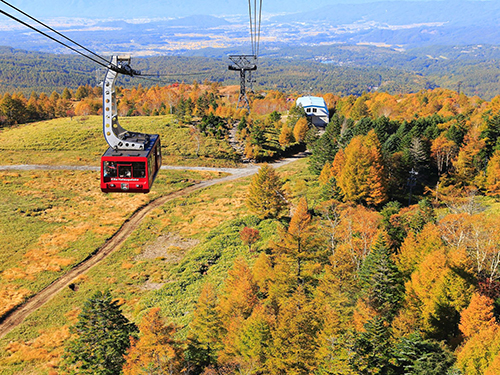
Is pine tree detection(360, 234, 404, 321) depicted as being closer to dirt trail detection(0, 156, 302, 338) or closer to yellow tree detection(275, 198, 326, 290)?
yellow tree detection(275, 198, 326, 290)

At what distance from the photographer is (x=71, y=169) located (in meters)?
98.7

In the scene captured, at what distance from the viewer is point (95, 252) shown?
66.9m

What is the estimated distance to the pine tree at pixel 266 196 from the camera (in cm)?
6569

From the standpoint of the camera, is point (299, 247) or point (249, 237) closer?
point (299, 247)

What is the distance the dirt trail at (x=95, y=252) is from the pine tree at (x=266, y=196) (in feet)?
86.5

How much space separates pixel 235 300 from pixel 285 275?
6.27 metres

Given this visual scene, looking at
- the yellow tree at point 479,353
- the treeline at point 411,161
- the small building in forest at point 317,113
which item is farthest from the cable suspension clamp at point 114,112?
the small building in forest at point 317,113

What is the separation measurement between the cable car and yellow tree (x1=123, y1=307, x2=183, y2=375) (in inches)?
454

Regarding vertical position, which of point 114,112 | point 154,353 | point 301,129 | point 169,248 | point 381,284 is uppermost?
point 114,112

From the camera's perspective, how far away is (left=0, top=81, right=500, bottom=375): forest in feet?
98.4

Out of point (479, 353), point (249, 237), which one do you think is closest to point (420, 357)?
point (479, 353)

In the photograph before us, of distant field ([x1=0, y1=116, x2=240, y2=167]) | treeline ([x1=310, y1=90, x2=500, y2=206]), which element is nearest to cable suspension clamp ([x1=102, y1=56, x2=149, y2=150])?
treeline ([x1=310, y1=90, x2=500, y2=206])

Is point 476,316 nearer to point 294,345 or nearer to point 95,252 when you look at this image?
point 294,345

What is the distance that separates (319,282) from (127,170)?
74.1 ft
